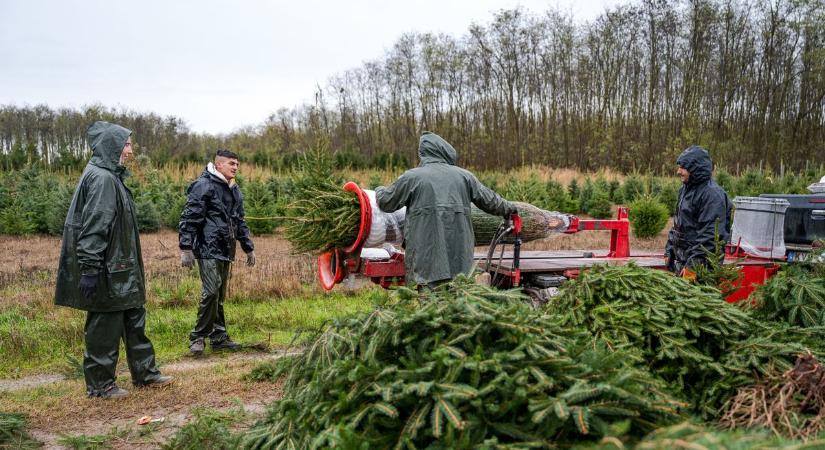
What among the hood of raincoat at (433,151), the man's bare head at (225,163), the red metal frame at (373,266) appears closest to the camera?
the hood of raincoat at (433,151)

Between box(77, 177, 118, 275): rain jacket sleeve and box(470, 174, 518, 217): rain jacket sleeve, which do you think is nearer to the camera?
box(77, 177, 118, 275): rain jacket sleeve

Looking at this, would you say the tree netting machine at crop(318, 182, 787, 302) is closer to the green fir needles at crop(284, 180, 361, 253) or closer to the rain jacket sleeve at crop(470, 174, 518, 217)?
the green fir needles at crop(284, 180, 361, 253)

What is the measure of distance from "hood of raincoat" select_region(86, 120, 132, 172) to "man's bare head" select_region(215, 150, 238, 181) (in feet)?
4.17

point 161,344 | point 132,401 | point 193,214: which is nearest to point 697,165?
point 193,214

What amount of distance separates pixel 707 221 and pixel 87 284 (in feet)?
16.4

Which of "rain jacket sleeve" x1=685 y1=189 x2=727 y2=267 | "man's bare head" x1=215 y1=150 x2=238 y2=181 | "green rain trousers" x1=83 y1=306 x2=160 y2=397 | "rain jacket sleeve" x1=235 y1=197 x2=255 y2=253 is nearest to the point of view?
"green rain trousers" x1=83 y1=306 x2=160 y2=397

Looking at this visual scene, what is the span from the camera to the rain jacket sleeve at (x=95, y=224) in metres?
4.57

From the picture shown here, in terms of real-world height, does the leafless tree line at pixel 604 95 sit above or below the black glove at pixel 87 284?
above

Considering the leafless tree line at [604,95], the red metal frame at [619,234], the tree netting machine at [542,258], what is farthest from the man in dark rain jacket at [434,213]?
the leafless tree line at [604,95]

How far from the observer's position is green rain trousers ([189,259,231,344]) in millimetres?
6047

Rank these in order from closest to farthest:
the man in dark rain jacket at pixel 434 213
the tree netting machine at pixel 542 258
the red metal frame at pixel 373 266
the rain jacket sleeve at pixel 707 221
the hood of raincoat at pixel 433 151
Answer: the man in dark rain jacket at pixel 434 213
the hood of raincoat at pixel 433 151
the rain jacket sleeve at pixel 707 221
the red metal frame at pixel 373 266
the tree netting machine at pixel 542 258

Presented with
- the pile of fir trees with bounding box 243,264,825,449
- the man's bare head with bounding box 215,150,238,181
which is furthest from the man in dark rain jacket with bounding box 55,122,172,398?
the pile of fir trees with bounding box 243,264,825,449

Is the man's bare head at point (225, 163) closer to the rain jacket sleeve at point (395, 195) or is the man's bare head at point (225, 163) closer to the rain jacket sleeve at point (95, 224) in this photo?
the rain jacket sleeve at point (95, 224)

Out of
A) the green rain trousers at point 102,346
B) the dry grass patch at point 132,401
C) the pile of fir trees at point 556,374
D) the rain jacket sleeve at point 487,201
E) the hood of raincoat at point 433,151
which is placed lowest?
the dry grass patch at point 132,401
